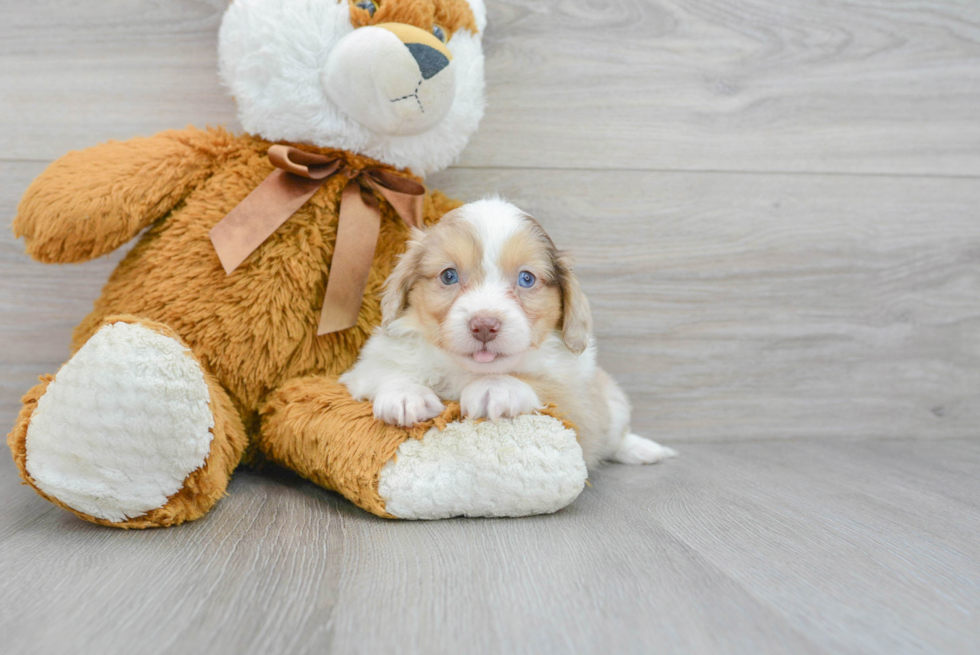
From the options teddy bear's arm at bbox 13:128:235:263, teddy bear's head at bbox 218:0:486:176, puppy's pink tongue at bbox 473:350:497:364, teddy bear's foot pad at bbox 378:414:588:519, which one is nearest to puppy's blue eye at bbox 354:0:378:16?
teddy bear's head at bbox 218:0:486:176

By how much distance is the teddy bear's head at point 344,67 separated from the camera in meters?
1.38

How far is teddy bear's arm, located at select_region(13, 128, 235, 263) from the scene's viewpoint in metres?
1.38

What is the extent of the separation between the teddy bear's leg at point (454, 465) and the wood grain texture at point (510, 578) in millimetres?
40

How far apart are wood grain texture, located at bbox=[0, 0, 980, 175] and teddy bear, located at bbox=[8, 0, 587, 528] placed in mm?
306

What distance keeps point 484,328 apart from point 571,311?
0.86ft

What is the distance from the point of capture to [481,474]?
1.23 m

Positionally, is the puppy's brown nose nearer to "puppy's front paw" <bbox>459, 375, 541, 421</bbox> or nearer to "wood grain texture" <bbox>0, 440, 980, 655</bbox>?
"puppy's front paw" <bbox>459, 375, 541, 421</bbox>

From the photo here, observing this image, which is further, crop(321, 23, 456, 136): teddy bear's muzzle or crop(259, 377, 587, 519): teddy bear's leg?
crop(321, 23, 456, 136): teddy bear's muzzle

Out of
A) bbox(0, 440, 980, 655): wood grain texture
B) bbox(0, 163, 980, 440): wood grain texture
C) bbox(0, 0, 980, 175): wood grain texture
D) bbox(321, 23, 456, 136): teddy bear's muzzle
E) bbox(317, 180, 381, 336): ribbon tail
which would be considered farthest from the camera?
bbox(0, 163, 980, 440): wood grain texture

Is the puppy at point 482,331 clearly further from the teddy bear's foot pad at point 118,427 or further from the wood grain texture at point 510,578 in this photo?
the teddy bear's foot pad at point 118,427

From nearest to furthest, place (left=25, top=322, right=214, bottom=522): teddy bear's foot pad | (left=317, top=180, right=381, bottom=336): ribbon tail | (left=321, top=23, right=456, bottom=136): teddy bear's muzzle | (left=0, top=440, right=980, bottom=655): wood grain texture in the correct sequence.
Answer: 1. (left=0, top=440, right=980, bottom=655): wood grain texture
2. (left=25, top=322, right=214, bottom=522): teddy bear's foot pad
3. (left=321, top=23, right=456, bottom=136): teddy bear's muzzle
4. (left=317, top=180, right=381, bottom=336): ribbon tail

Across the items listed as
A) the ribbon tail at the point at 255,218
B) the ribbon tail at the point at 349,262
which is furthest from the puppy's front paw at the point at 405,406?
the ribbon tail at the point at 255,218

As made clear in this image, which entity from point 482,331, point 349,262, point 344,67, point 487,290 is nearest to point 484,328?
point 482,331

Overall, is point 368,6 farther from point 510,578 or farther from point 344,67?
point 510,578
